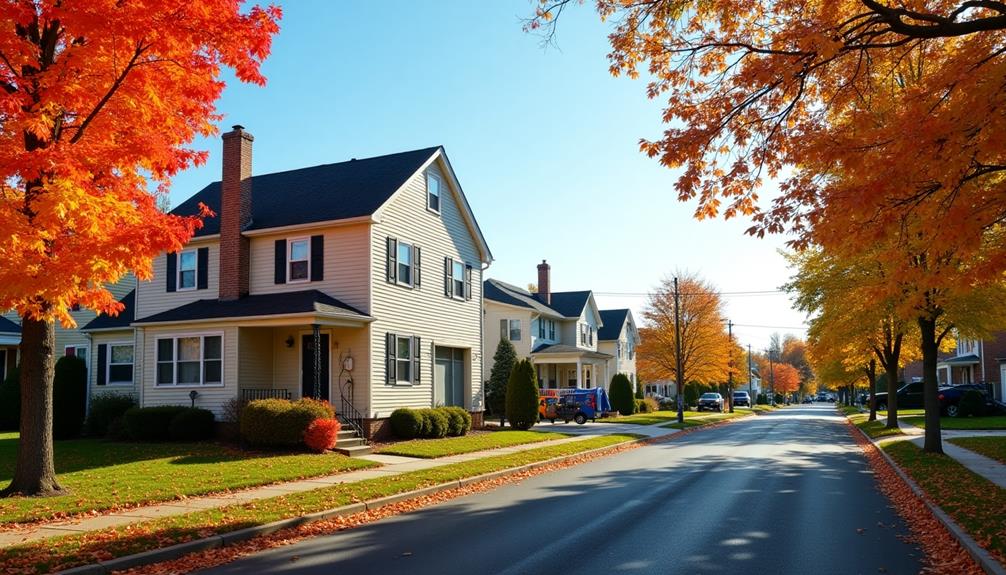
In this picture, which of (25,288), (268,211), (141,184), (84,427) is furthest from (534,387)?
(25,288)

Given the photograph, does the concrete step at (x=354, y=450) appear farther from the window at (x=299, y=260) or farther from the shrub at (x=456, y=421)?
the window at (x=299, y=260)

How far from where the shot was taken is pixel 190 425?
21.6 m

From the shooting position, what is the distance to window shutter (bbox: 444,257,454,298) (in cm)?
2852

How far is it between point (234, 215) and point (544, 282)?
31.3 m

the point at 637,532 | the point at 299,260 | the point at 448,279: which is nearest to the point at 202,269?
the point at 299,260

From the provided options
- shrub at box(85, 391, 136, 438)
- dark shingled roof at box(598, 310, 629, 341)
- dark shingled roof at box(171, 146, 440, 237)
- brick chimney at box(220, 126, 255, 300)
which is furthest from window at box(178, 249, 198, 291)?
dark shingled roof at box(598, 310, 629, 341)

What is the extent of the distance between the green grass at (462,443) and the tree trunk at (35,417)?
29.8 feet

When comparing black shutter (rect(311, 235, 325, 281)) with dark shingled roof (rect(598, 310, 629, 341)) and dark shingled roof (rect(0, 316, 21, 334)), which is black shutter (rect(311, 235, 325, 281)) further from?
dark shingled roof (rect(598, 310, 629, 341))

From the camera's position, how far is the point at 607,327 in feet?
203

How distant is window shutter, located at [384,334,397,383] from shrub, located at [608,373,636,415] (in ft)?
85.5

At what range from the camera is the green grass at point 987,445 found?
63.4 feet

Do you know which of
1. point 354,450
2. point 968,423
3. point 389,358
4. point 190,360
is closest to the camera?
point 354,450

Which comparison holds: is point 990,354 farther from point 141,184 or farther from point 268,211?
point 141,184

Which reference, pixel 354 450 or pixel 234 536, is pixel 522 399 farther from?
pixel 234 536
